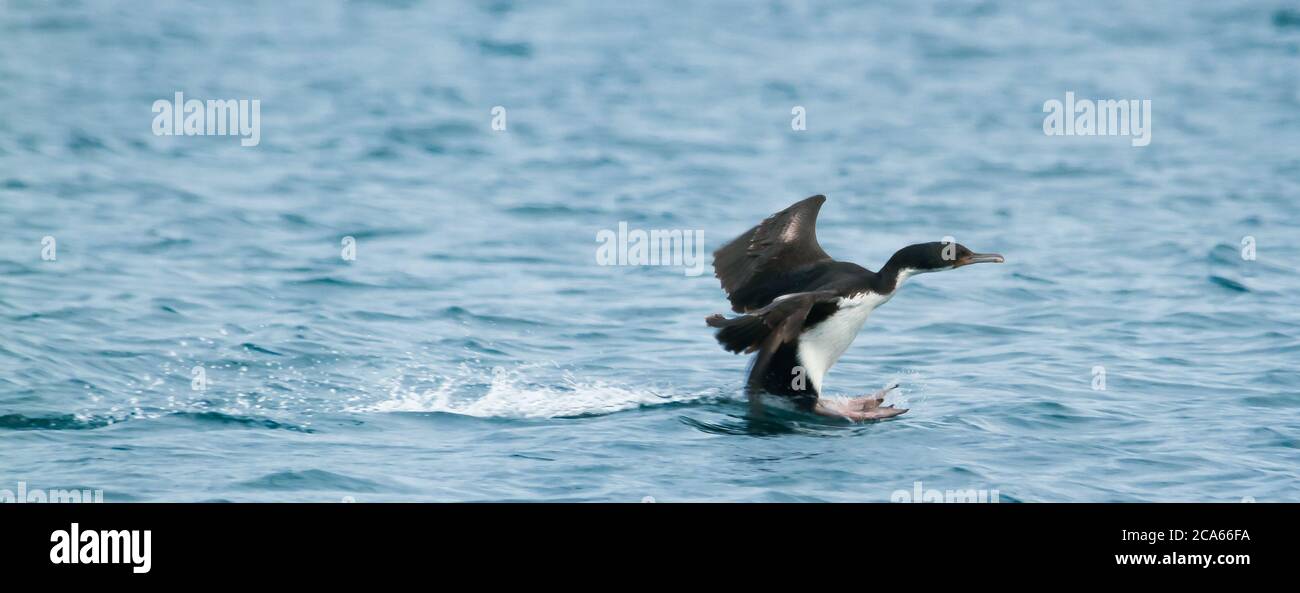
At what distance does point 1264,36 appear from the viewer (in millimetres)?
31172

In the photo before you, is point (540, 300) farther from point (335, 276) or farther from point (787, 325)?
point (787, 325)

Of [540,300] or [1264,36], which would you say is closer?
[540,300]

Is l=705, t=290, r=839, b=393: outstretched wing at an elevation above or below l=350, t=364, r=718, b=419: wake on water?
above

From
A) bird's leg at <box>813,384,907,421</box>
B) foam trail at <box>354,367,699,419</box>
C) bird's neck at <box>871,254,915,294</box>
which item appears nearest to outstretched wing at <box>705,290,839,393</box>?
bird's neck at <box>871,254,915,294</box>

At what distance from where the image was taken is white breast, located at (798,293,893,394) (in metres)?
10.9

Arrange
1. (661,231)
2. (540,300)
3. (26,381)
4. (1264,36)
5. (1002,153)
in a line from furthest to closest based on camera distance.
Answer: (1264,36)
(1002,153)
(661,231)
(540,300)
(26,381)

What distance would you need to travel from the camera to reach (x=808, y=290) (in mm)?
Result: 11008

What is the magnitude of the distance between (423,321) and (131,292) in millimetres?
2713

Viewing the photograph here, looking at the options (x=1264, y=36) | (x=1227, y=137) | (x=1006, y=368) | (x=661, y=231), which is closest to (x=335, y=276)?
(x=661, y=231)

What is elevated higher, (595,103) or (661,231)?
(595,103)

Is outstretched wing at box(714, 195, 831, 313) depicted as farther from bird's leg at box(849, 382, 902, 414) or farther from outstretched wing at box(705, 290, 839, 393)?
outstretched wing at box(705, 290, 839, 393)

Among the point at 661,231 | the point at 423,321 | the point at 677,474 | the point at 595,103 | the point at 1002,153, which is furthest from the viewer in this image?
the point at 595,103

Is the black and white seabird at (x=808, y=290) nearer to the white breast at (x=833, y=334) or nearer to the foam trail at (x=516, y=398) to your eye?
the white breast at (x=833, y=334)

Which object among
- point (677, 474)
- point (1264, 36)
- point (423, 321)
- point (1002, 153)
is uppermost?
point (1264, 36)
